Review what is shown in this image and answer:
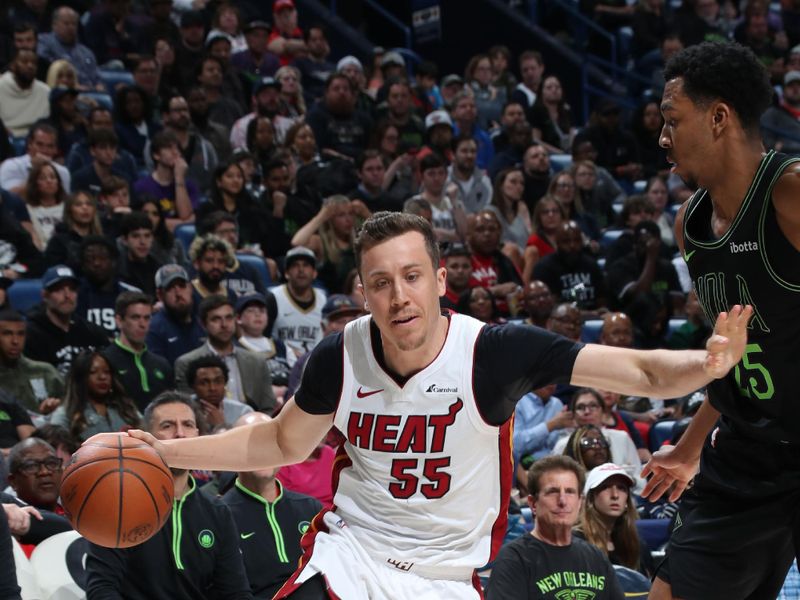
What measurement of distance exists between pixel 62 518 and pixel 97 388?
143 centimetres

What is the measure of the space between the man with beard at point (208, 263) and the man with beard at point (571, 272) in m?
2.88

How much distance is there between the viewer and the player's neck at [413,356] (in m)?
3.46

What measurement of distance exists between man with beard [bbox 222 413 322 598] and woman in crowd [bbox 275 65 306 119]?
22.1 feet

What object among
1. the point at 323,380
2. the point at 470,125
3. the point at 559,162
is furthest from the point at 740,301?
the point at 559,162

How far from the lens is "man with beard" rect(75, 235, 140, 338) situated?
8.56 metres

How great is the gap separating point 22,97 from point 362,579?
27.1 ft

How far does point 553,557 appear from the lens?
573 cm

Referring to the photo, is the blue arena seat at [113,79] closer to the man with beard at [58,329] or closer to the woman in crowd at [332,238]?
the woman in crowd at [332,238]

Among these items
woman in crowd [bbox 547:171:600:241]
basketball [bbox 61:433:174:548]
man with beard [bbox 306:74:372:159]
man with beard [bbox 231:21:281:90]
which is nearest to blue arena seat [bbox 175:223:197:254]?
man with beard [bbox 306:74:372:159]

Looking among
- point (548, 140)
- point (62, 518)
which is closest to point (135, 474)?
point (62, 518)

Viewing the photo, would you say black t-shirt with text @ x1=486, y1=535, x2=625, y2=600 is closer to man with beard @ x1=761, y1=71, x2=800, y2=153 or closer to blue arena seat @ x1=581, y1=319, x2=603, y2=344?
blue arena seat @ x1=581, y1=319, x2=603, y2=344

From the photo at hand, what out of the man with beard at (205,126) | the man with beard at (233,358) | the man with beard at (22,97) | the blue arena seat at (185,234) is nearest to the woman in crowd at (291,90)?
the man with beard at (205,126)

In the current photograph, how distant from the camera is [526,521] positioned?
22.7 feet

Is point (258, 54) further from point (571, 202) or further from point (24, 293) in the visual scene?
point (24, 293)
